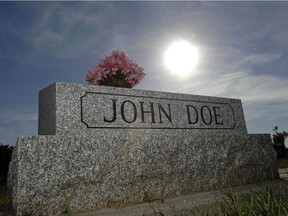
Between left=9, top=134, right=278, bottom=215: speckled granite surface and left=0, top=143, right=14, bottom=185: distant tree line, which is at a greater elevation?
left=0, top=143, right=14, bottom=185: distant tree line

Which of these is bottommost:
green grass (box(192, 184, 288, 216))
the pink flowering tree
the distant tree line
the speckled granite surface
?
green grass (box(192, 184, 288, 216))

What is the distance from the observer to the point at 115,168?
3.06m

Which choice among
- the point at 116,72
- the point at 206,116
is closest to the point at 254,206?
the point at 206,116

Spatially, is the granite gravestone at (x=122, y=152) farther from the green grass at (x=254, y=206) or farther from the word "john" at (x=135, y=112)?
the green grass at (x=254, y=206)

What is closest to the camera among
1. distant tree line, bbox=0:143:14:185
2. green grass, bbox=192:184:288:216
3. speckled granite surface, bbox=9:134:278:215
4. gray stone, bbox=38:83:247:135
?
green grass, bbox=192:184:288:216

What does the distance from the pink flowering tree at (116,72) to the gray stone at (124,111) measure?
29.6 inches

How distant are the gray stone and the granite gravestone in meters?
0.01

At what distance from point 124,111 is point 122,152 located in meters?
0.83

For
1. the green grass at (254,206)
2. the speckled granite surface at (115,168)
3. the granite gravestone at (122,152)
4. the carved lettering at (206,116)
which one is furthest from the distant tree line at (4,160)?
the green grass at (254,206)

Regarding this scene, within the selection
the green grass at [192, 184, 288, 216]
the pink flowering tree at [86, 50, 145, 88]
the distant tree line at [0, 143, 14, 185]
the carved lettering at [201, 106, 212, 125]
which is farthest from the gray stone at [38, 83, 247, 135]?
the distant tree line at [0, 143, 14, 185]

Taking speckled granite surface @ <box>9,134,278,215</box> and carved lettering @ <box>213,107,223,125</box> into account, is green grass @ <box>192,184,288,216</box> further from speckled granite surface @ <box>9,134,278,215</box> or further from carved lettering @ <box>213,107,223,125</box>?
carved lettering @ <box>213,107,223,125</box>

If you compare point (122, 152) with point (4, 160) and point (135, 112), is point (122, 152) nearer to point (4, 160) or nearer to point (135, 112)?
point (135, 112)

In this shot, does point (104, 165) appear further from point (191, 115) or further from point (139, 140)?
point (191, 115)

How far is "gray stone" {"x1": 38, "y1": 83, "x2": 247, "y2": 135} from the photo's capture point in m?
3.44
